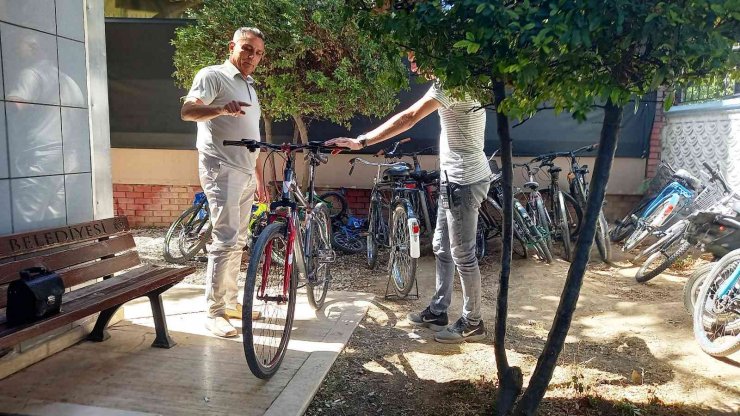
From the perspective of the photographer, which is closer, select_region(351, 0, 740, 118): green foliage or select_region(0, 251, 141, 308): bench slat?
select_region(351, 0, 740, 118): green foliage

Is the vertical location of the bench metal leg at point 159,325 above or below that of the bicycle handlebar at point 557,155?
below

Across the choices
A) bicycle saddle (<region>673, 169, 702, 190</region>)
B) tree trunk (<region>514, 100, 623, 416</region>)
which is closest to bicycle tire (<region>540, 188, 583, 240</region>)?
bicycle saddle (<region>673, 169, 702, 190</region>)

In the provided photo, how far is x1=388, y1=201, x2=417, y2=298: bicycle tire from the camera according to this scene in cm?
484

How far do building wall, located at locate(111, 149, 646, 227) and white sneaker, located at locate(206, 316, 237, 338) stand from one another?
148 inches

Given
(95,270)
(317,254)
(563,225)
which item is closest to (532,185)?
(563,225)

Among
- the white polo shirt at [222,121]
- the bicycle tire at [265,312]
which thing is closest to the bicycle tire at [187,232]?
the white polo shirt at [222,121]

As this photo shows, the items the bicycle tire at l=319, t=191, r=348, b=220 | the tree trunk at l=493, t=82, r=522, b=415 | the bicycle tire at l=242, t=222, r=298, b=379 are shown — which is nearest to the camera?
the tree trunk at l=493, t=82, r=522, b=415

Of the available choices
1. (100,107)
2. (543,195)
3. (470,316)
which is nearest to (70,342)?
(100,107)

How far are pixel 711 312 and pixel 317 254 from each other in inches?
103

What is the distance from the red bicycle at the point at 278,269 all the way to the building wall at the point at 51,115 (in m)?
1.04

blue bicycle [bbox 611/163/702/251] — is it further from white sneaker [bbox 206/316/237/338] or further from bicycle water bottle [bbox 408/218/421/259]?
white sneaker [bbox 206/316/237/338]

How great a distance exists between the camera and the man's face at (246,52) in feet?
12.2

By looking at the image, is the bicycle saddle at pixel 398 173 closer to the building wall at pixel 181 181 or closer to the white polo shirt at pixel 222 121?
the building wall at pixel 181 181

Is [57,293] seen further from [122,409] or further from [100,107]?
[100,107]
